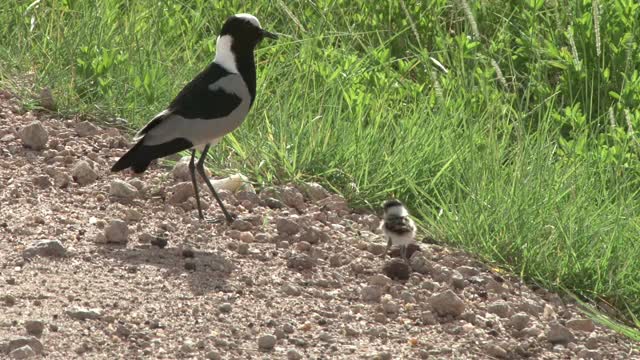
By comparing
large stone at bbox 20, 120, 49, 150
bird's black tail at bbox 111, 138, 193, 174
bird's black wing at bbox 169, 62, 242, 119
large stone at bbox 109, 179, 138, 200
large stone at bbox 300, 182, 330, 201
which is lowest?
large stone at bbox 300, 182, 330, 201

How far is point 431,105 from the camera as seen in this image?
734cm

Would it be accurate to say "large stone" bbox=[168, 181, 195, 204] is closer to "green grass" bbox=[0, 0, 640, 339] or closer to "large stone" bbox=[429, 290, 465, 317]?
"green grass" bbox=[0, 0, 640, 339]

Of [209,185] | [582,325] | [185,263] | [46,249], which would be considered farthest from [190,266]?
[582,325]

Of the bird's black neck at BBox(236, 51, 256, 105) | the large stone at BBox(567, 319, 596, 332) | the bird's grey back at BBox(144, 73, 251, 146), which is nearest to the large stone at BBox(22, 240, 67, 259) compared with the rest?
the bird's grey back at BBox(144, 73, 251, 146)

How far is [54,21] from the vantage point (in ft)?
26.3

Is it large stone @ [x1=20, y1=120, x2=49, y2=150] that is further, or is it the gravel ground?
large stone @ [x1=20, y1=120, x2=49, y2=150]

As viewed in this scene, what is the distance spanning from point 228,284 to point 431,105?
2203mm

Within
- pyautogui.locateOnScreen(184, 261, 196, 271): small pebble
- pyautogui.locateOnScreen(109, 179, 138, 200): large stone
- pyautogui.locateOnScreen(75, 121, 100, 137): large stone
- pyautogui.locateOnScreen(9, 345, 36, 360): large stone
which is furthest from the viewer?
pyautogui.locateOnScreen(75, 121, 100, 137): large stone

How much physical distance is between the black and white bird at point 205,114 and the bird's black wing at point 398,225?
2.71 feet

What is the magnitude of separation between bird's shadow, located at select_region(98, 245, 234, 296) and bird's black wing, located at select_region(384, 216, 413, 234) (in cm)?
75

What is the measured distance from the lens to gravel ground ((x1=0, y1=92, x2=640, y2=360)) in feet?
16.5

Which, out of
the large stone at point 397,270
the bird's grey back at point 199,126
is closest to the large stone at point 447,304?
the large stone at point 397,270

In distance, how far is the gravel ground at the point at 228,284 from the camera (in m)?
5.03

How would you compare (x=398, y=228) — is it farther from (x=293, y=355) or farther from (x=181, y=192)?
(x=181, y=192)
